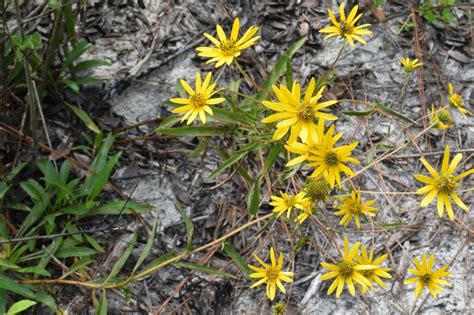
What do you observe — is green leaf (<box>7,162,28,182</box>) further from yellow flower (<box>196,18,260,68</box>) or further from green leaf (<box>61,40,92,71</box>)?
yellow flower (<box>196,18,260,68</box>)

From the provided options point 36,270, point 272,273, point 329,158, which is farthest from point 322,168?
point 36,270

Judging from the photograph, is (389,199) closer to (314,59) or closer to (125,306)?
(314,59)

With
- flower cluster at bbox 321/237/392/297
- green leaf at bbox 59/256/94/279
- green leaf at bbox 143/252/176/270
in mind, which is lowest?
green leaf at bbox 59/256/94/279

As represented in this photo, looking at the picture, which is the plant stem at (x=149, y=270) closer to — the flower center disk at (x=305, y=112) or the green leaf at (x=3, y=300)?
the green leaf at (x=3, y=300)

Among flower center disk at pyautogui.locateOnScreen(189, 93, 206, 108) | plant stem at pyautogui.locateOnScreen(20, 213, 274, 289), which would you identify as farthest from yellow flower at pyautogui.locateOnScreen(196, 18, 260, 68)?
plant stem at pyautogui.locateOnScreen(20, 213, 274, 289)

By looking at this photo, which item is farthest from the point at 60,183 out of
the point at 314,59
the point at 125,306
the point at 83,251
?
the point at 314,59

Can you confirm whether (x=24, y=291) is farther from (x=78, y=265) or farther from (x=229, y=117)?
(x=229, y=117)
